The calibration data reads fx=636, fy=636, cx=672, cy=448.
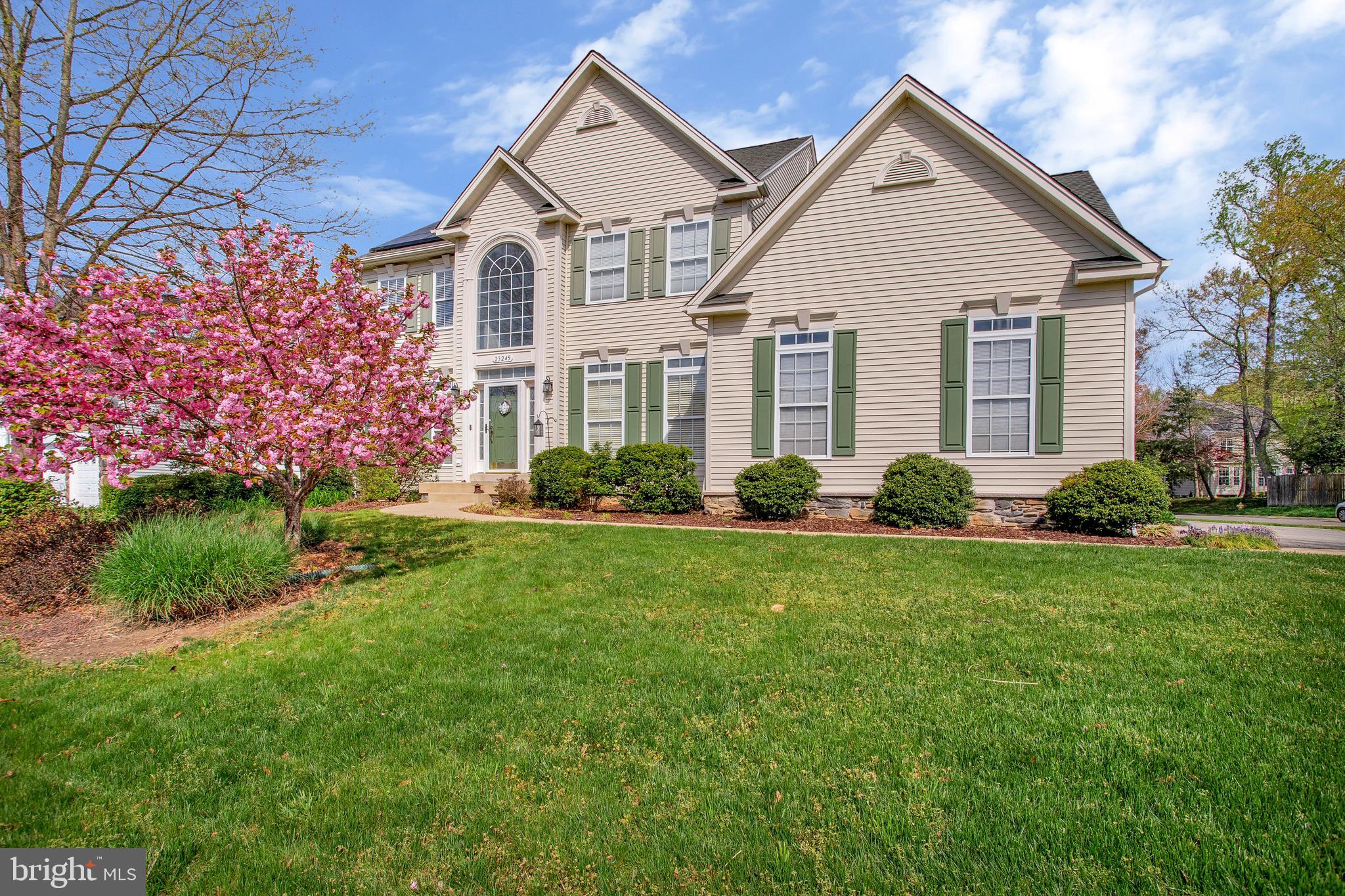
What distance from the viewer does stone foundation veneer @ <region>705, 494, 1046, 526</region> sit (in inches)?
407

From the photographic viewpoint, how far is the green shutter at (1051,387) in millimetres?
10180

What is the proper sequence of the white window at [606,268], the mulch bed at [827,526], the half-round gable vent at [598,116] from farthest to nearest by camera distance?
the half-round gable vent at [598,116] < the white window at [606,268] < the mulch bed at [827,526]

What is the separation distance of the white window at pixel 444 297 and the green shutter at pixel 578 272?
3984mm

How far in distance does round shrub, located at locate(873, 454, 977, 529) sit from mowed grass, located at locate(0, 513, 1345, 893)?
12.9 feet

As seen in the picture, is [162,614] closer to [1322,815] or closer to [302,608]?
[302,608]

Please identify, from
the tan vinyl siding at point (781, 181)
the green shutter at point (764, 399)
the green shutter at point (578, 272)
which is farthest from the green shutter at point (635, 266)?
the green shutter at point (764, 399)

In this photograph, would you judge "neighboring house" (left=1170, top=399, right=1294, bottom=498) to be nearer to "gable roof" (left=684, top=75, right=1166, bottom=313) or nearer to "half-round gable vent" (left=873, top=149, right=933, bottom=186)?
"gable roof" (left=684, top=75, right=1166, bottom=313)

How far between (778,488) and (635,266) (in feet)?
22.1

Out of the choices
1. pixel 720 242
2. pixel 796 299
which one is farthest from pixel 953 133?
pixel 720 242

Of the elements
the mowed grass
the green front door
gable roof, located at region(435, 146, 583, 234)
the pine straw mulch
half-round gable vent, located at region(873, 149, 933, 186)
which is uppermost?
gable roof, located at region(435, 146, 583, 234)

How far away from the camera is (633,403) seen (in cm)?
1445

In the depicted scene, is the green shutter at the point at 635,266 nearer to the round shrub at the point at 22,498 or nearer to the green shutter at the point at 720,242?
the green shutter at the point at 720,242

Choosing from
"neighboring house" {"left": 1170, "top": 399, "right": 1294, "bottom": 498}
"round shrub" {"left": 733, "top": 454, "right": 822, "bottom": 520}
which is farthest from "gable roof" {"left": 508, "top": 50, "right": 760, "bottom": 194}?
"neighboring house" {"left": 1170, "top": 399, "right": 1294, "bottom": 498}

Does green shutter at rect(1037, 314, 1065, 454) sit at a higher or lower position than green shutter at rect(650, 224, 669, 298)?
lower
